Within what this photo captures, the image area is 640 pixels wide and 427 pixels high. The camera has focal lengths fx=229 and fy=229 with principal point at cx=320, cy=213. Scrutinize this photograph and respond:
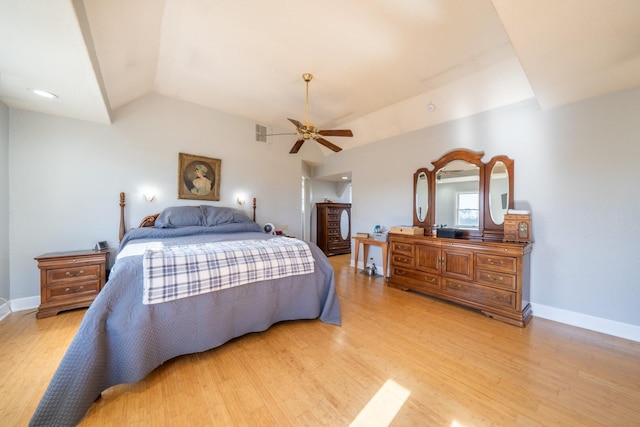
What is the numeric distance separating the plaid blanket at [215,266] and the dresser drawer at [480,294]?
2.04m

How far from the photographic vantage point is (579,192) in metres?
2.59

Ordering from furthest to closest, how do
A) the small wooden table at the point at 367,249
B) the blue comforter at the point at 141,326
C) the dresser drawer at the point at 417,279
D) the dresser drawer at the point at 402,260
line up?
the small wooden table at the point at 367,249
the dresser drawer at the point at 402,260
the dresser drawer at the point at 417,279
the blue comforter at the point at 141,326

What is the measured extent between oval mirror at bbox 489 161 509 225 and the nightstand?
525cm

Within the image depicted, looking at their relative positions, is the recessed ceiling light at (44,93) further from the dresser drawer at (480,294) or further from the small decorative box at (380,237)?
the dresser drawer at (480,294)

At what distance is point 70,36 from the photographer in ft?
5.42

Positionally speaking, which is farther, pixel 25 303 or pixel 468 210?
pixel 468 210

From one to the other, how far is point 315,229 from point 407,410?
5.31m

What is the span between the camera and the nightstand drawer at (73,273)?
2.66 m

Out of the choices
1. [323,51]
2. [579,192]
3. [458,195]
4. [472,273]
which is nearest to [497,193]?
[458,195]

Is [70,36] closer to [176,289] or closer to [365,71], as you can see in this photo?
[176,289]

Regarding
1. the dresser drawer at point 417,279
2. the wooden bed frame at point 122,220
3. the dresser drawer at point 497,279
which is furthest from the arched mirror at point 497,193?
the wooden bed frame at point 122,220

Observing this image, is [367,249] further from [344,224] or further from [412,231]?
[344,224]

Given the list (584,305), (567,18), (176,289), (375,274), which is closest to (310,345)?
(176,289)

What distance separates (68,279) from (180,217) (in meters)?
1.40
